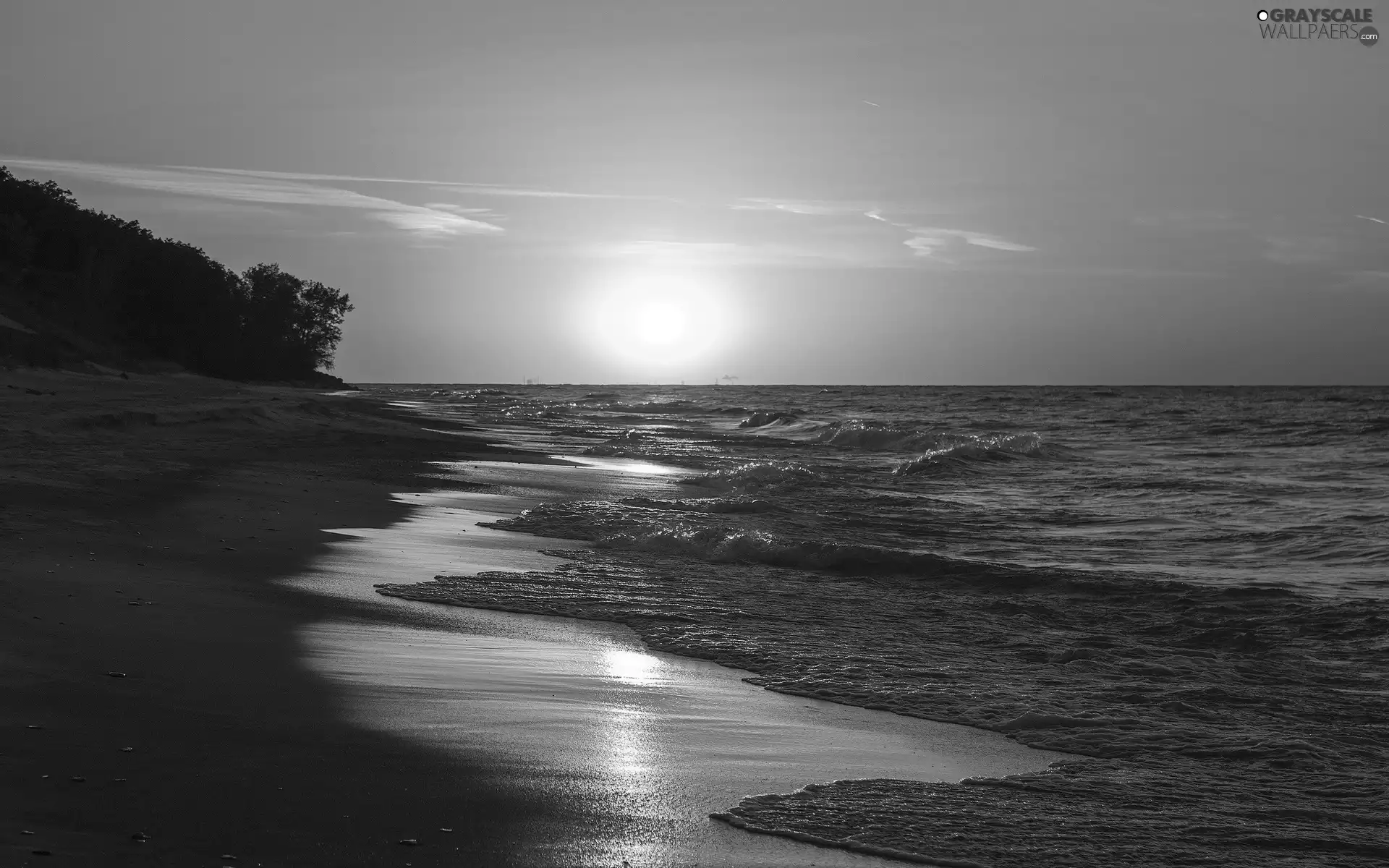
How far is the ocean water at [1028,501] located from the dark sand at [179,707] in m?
4.88

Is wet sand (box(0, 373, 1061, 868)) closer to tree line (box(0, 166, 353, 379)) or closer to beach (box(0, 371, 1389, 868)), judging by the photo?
beach (box(0, 371, 1389, 868))

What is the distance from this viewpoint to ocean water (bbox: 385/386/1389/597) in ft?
38.3

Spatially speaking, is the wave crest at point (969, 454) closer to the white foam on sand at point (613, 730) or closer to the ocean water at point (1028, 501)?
the ocean water at point (1028, 501)

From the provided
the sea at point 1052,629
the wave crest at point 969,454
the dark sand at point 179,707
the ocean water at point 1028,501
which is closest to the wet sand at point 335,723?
the dark sand at point 179,707

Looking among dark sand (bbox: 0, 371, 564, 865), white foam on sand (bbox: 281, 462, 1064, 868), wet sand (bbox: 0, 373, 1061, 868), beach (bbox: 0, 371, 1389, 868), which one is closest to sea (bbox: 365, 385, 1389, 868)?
beach (bbox: 0, 371, 1389, 868)

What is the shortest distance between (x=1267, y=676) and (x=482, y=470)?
1651 centimetres

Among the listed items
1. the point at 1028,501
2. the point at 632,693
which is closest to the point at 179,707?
the point at 632,693

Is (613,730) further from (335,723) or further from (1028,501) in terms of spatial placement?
(1028,501)

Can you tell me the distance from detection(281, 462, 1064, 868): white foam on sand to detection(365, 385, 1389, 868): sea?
219 mm

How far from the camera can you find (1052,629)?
27.3ft

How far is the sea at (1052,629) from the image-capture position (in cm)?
436

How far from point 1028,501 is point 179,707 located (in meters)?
15.8

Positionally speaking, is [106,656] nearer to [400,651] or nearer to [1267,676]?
[400,651]

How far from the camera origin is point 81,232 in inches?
2250
